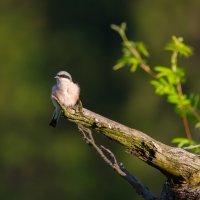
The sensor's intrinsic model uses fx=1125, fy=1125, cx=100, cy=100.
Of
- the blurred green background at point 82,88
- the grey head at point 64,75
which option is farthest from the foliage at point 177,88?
the blurred green background at point 82,88

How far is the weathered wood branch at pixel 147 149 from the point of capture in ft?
20.7

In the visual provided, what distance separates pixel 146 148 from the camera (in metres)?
6.45

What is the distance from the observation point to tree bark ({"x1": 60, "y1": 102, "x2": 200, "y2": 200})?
20.7ft

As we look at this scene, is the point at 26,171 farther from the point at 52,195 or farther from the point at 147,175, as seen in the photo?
the point at 147,175

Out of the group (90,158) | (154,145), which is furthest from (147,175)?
(154,145)

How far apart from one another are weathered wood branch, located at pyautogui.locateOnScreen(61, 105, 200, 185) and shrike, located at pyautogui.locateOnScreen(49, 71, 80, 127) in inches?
3.8

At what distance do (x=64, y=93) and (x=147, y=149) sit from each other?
0.61 meters

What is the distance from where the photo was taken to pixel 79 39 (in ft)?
81.4

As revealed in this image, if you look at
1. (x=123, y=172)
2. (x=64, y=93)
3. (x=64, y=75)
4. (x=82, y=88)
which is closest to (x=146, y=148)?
(x=123, y=172)

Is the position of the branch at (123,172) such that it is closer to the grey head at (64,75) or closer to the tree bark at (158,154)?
the tree bark at (158,154)

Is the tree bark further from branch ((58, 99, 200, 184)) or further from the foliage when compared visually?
the foliage

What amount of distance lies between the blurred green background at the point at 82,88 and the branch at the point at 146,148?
15.6 meters

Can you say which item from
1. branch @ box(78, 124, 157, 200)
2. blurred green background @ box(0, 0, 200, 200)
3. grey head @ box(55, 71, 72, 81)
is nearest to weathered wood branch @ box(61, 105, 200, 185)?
branch @ box(78, 124, 157, 200)

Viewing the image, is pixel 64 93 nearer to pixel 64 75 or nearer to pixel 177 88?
pixel 64 75
